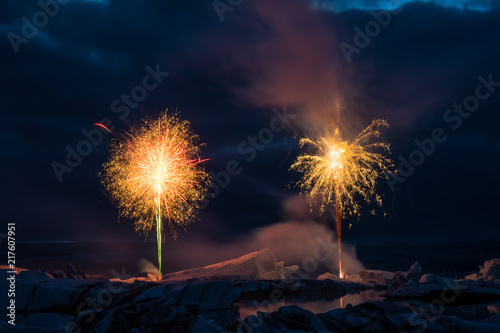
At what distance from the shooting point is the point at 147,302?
1698cm

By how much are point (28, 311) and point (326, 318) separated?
18773 mm

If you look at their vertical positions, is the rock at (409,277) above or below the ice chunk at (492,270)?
below

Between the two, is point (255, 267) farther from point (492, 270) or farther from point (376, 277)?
point (492, 270)

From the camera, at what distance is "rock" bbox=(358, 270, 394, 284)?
4585 cm

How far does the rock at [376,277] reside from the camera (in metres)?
45.8

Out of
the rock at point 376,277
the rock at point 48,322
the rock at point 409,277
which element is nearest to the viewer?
the rock at point 48,322

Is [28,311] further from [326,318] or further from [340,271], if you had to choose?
[340,271]

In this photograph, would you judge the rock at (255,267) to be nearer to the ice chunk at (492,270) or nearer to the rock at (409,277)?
the rock at (409,277)

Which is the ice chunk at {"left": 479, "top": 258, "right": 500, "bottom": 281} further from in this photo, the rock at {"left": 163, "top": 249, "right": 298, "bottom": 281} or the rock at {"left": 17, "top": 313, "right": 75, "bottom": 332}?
the rock at {"left": 17, "top": 313, "right": 75, "bottom": 332}

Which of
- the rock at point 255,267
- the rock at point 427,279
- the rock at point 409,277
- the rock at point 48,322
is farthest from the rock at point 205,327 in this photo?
the rock at point 255,267

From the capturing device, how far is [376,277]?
158ft

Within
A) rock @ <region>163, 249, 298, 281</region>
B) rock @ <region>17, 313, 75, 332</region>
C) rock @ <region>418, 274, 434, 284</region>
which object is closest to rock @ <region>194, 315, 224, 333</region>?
rock @ <region>17, 313, 75, 332</region>

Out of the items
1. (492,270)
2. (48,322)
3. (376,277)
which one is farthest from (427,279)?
(48,322)

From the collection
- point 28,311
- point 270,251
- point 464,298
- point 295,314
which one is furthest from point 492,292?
point 28,311
